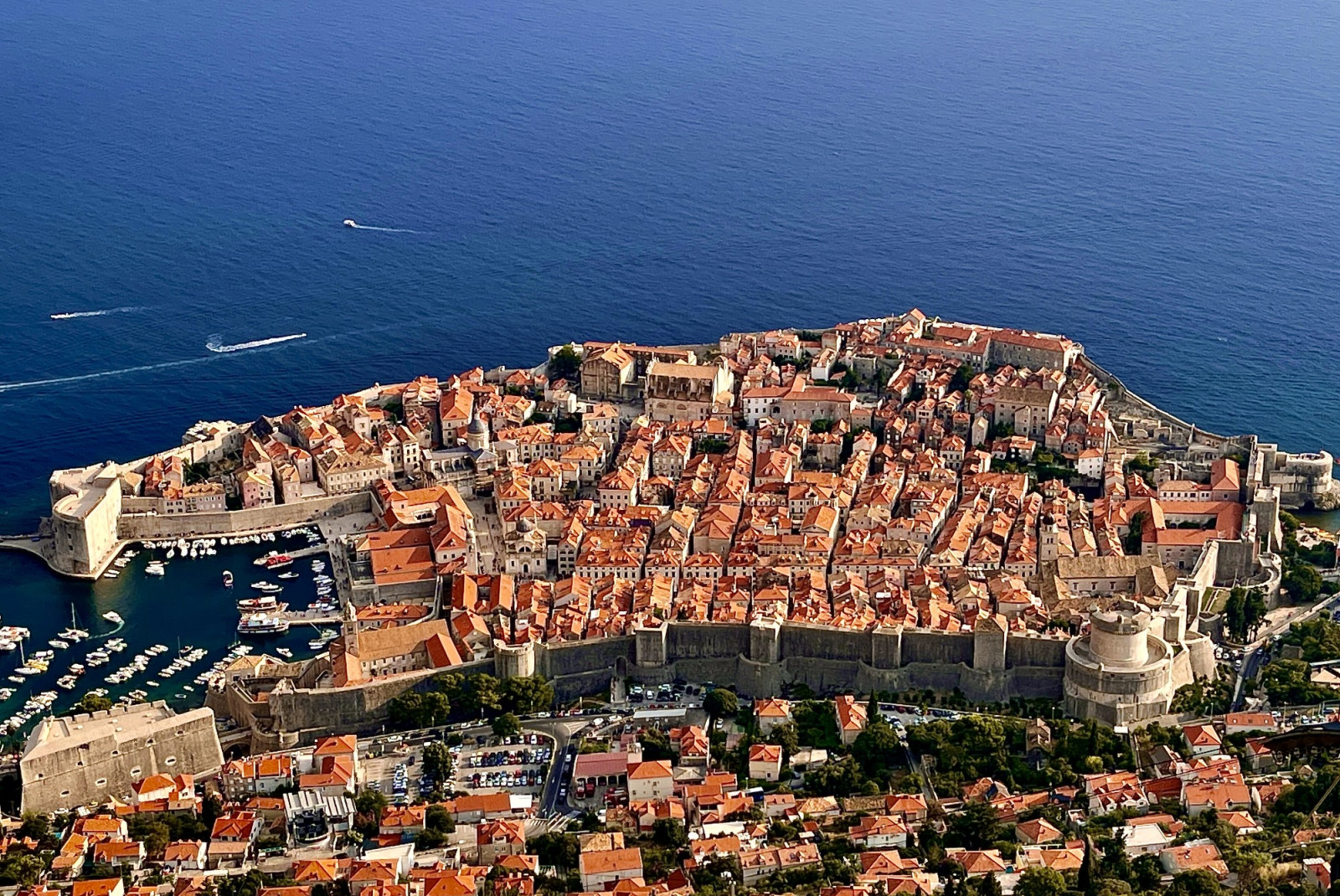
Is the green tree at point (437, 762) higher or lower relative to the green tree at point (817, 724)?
lower

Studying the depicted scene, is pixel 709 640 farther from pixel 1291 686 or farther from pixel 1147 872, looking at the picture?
pixel 1291 686

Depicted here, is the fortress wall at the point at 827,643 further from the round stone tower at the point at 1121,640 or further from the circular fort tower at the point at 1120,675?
the round stone tower at the point at 1121,640

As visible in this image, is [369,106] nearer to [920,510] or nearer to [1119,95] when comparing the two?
[1119,95]

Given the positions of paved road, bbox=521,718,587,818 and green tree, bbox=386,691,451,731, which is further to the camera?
green tree, bbox=386,691,451,731

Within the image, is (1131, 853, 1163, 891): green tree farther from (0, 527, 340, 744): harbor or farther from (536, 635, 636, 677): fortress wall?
(0, 527, 340, 744): harbor

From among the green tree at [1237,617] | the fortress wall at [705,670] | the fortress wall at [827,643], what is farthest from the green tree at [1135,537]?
the fortress wall at [705,670]

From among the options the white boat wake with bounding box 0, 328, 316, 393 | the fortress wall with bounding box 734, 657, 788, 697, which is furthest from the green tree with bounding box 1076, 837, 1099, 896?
the white boat wake with bounding box 0, 328, 316, 393

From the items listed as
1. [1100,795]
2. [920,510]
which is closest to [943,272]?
[920,510]
